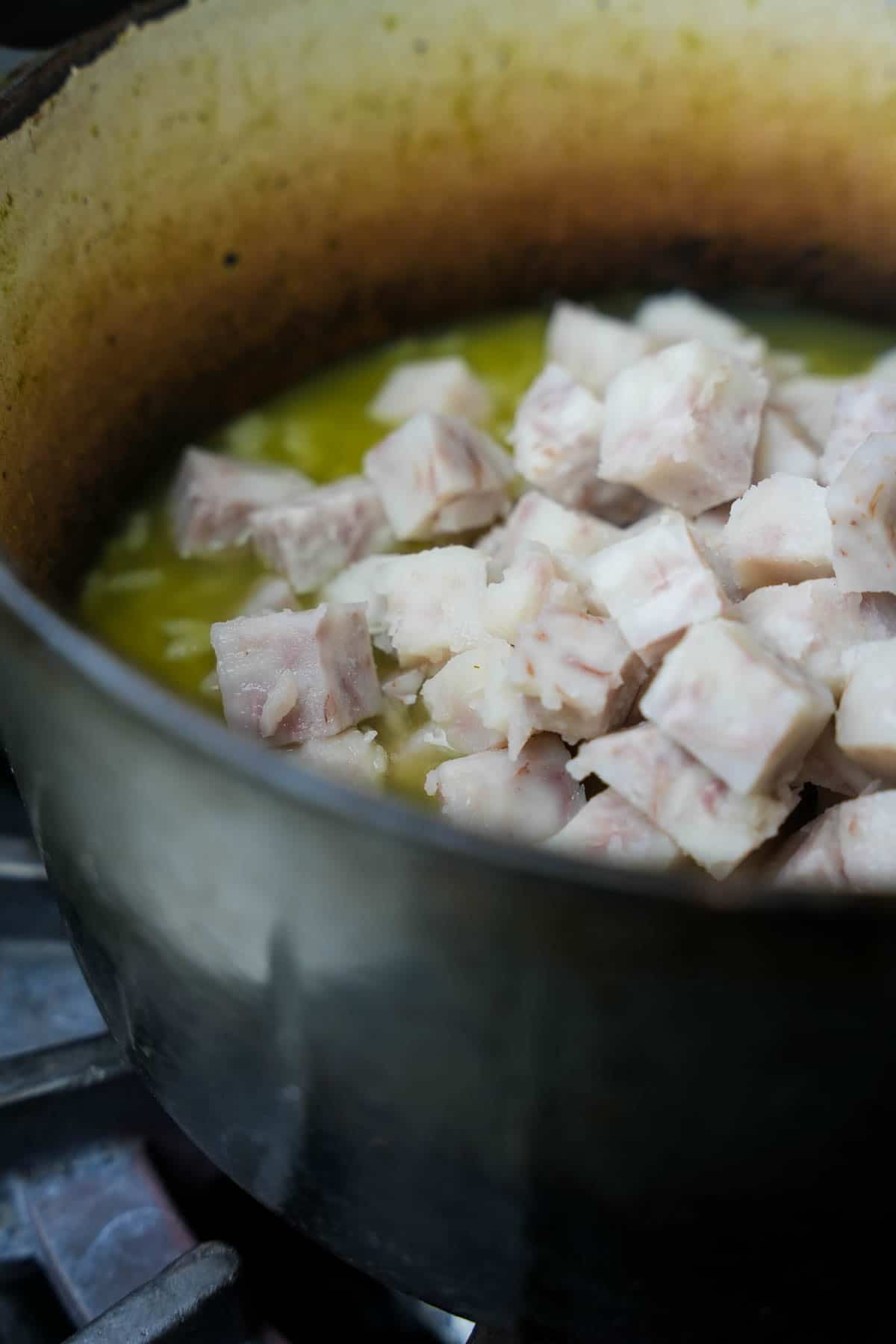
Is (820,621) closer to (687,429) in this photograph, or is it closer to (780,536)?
(780,536)

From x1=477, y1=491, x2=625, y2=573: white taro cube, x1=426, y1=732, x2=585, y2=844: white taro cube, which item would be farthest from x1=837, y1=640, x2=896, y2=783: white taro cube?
x1=477, y1=491, x2=625, y2=573: white taro cube

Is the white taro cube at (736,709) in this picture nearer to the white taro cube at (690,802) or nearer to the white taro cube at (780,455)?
the white taro cube at (690,802)

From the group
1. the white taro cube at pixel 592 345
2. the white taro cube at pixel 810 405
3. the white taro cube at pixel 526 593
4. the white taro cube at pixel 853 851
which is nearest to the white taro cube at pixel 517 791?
the white taro cube at pixel 526 593

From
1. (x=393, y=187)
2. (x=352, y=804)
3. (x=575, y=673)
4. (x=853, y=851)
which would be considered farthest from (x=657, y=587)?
(x=393, y=187)

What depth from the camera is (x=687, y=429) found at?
1.64 m

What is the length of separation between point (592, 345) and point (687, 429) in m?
0.45

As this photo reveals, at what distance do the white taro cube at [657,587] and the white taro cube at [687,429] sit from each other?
0.20 metres

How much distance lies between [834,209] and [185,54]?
3.33ft

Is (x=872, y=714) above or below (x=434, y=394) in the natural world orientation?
below

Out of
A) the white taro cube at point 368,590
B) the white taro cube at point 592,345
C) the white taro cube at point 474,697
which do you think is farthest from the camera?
the white taro cube at point 592,345

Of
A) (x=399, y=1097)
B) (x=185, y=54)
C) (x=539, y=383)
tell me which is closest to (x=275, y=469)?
(x=539, y=383)

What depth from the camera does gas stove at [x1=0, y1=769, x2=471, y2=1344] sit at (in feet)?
4.34

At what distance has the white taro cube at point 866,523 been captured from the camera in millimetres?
1337

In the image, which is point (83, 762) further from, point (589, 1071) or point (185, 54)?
point (185, 54)
